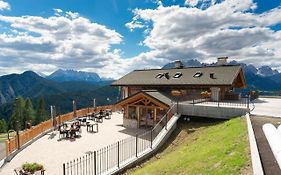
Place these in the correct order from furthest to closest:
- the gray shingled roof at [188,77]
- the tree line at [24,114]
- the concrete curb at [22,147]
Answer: the tree line at [24,114], the gray shingled roof at [188,77], the concrete curb at [22,147]

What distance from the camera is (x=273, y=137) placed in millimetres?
8883

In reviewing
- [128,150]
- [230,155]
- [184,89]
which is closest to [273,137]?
[230,155]

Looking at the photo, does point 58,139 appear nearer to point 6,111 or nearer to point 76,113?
point 76,113

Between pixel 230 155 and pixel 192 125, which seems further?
pixel 192 125

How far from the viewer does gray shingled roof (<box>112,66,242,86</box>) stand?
25.8 meters

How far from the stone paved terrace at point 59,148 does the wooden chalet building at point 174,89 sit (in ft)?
7.76

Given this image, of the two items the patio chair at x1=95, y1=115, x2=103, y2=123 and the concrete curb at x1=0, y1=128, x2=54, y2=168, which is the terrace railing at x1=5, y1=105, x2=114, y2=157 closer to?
the concrete curb at x1=0, y1=128, x2=54, y2=168

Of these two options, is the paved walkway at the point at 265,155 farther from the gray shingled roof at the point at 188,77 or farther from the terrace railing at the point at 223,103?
the gray shingled roof at the point at 188,77

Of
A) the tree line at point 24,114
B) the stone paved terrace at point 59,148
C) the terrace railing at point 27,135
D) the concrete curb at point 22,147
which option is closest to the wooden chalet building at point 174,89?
the stone paved terrace at point 59,148

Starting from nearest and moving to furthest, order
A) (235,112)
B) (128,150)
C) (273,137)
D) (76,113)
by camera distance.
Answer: (273,137) < (128,150) < (235,112) < (76,113)

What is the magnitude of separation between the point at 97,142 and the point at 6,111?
168376 mm

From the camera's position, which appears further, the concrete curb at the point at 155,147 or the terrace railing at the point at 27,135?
the terrace railing at the point at 27,135

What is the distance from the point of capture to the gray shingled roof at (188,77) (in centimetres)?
2581

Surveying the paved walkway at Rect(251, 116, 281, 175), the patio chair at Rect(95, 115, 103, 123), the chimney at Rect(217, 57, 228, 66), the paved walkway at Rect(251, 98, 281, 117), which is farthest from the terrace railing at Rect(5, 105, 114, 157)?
the chimney at Rect(217, 57, 228, 66)
